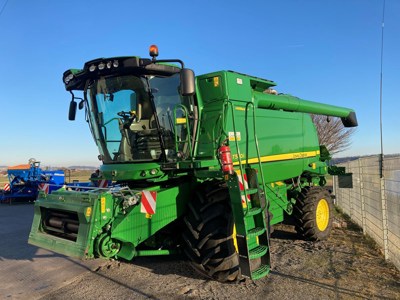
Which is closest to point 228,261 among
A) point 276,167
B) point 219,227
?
point 219,227

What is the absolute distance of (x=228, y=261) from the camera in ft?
14.9

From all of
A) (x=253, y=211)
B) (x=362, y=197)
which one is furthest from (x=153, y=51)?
(x=362, y=197)

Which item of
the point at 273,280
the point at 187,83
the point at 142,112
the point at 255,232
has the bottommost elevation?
the point at 273,280

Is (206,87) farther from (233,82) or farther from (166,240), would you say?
(166,240)

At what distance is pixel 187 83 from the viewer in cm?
434

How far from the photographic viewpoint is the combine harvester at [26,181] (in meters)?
16.9

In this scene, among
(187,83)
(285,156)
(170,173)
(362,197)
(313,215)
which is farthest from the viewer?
(362,197)

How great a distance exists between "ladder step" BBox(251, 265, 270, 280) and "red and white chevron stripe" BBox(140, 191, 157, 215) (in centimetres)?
153

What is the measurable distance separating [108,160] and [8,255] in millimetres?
2980

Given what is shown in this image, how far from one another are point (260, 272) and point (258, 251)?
0.26 m

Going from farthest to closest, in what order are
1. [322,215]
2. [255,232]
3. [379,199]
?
[322,215]
[379,199]
[255,232]

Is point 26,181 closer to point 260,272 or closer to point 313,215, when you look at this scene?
point 313,215

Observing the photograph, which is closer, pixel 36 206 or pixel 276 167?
pixel 36 206

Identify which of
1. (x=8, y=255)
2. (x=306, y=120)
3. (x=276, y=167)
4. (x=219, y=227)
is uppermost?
(x=306, y=120)
